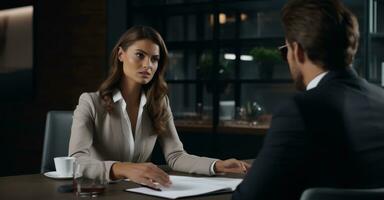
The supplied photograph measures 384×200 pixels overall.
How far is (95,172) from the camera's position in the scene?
1.80 meters

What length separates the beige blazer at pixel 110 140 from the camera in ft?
7.03

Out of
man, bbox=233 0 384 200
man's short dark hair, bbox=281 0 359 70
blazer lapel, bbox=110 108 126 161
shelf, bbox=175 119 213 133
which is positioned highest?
man's short dark hair, bbox=281 0 359 70

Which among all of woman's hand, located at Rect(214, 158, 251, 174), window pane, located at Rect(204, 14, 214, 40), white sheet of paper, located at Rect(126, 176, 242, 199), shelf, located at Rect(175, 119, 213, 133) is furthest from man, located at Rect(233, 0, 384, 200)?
window pane, located at Rect(204, 14, 214, 40)

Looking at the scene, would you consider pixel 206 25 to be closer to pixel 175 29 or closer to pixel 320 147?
pixel 175 29

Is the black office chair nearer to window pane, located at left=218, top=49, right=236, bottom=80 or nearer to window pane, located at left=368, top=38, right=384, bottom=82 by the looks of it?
window pane, located at left=368, top=38, right=384, bottom=82

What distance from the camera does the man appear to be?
118cm

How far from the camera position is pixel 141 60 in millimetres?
2383

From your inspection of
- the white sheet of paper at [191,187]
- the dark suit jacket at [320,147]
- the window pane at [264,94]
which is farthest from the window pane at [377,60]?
the dark suit jacket at [320,147]

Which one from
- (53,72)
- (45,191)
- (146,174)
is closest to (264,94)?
(53,72)

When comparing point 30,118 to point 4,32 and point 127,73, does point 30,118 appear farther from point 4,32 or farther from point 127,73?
point 127,73

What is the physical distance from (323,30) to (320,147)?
0.88 ft

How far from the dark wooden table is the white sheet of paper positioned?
0.03m

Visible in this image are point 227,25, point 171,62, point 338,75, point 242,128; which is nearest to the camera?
point 338,75

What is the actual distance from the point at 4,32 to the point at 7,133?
0.94 meters
